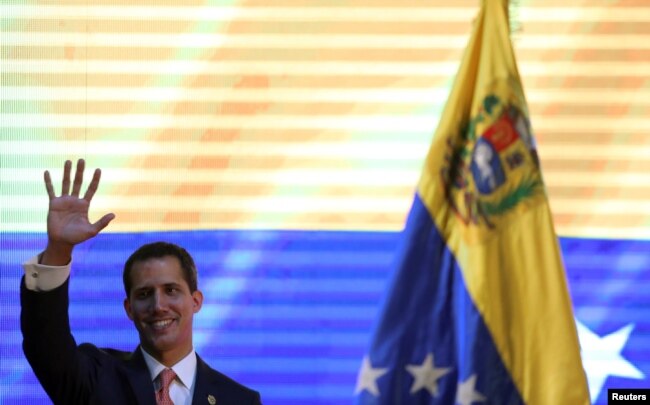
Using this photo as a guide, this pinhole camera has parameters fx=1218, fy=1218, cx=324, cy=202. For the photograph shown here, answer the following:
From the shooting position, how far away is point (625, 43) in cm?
348

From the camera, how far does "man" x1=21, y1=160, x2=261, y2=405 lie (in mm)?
2490

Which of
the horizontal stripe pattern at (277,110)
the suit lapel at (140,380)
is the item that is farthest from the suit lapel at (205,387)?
the horizontal stripe pattern at (277,110)

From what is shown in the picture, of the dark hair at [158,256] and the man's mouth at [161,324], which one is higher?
the dark hair at [158,256]

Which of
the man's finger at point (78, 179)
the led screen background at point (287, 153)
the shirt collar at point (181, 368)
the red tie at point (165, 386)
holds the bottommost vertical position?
the red tie at point (165, 386)

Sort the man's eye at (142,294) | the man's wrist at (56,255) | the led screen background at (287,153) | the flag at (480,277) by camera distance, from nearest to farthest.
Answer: the flag at (480,277) → the man's wrist at (56,255) → the man's eye at (142,294) → the led screen background at (287,153)

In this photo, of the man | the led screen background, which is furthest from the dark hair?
the led screen background

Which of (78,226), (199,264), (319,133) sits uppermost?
(319,133)

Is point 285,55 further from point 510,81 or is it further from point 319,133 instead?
point 510,81

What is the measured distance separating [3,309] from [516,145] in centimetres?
160

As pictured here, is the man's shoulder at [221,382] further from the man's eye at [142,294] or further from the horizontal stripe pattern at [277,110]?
the horizontal stripe pattern at [277,110]

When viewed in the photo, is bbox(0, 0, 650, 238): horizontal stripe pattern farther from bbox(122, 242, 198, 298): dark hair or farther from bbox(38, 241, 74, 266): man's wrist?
bbox(38, 241, 74, 266): man's wrist

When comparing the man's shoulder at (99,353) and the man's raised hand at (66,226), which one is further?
the man's shoulder at (99,353)

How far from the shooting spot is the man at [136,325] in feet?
8.17

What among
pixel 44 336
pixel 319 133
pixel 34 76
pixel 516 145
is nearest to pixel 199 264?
pixel 319 133
